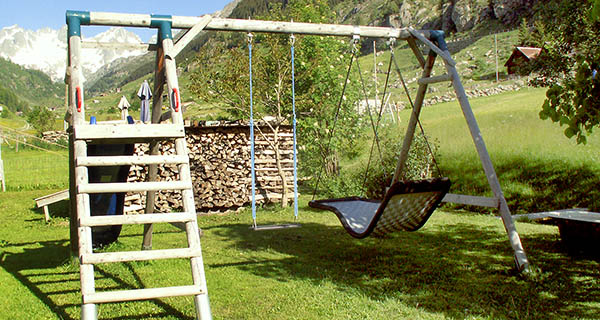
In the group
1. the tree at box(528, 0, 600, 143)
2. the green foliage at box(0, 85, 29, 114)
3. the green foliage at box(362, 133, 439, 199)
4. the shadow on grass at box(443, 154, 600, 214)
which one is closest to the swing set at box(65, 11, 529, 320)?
the tree at box(528, 0, 600, 143)

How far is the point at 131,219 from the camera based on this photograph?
288 centimetres

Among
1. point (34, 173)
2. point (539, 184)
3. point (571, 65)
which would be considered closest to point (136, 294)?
point (571, 65)

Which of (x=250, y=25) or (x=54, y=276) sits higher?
(x=250, y=25)

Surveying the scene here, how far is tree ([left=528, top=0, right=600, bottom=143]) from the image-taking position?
351cm

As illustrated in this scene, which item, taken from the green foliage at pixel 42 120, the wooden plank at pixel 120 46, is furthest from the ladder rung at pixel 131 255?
the green foliage at pixel 42 120

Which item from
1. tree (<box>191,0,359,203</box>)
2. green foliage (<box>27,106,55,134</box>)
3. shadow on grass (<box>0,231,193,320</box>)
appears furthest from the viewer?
green foliage (<box>27,106,55,134</box>)

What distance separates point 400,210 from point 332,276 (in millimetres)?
881

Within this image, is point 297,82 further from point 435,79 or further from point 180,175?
point 180,175

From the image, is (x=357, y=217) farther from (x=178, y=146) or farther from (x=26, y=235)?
(x=26, y=235)

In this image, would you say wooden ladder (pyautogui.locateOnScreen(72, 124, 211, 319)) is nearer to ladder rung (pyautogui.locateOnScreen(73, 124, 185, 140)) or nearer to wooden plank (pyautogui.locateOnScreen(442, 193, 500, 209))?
ladder rung (pyautogui.locateOnScreen(73, 124, 185, 140))

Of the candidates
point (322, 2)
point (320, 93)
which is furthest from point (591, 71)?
point (322, 2)

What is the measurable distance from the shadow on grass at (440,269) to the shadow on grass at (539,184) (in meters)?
1.64

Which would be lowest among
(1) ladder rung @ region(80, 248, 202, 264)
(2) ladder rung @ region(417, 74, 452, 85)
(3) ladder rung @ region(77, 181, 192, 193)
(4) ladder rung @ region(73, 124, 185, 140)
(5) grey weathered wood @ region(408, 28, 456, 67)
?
(1) ladder rung @ region(80, 248, 202, 264)

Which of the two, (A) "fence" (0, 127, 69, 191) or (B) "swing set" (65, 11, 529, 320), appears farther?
(A) "fence" (0, 127, 69, 191)
